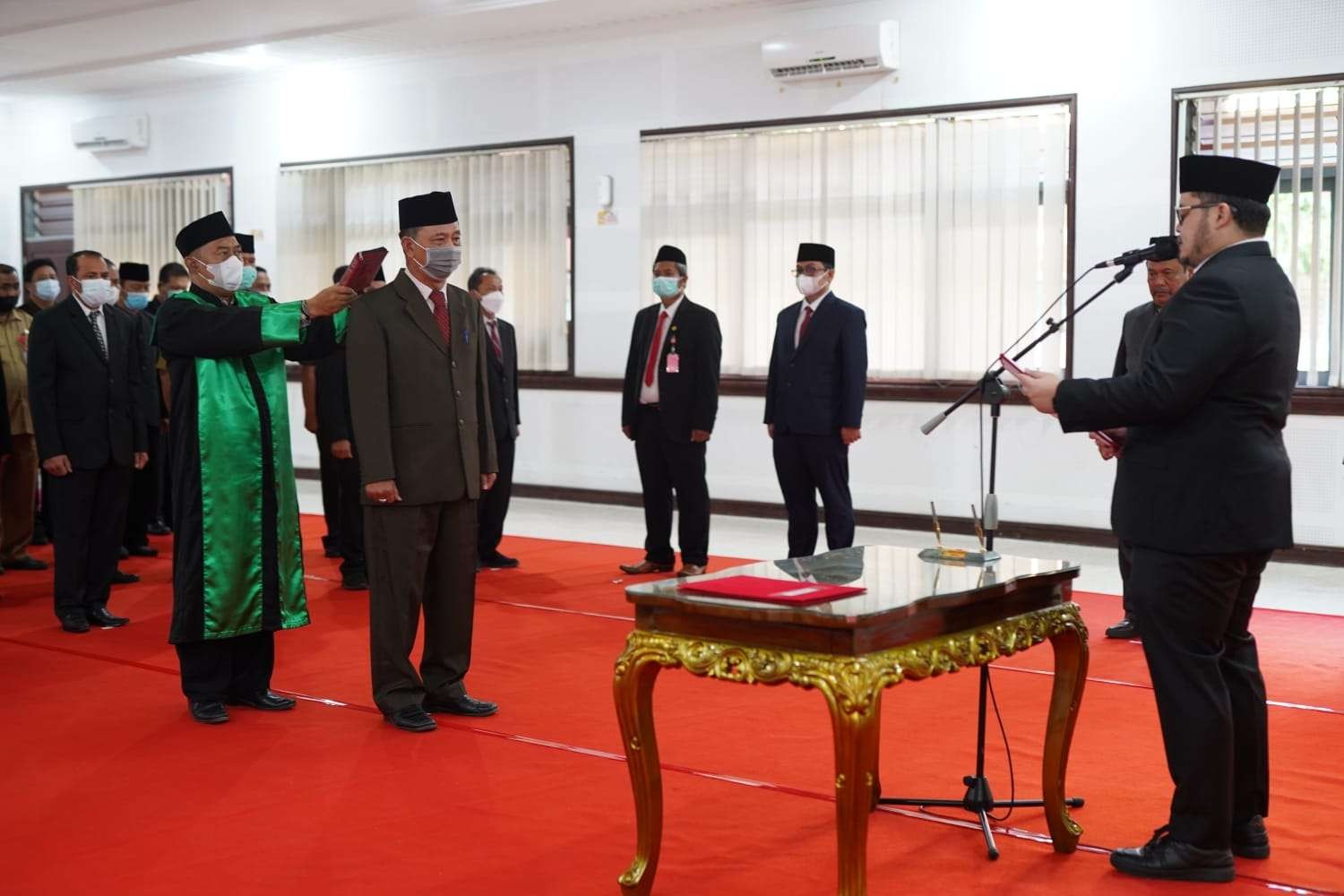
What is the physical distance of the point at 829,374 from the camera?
6.35 metres

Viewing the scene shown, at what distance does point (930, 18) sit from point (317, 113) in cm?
513

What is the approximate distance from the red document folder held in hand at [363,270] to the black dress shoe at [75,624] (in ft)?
7.84

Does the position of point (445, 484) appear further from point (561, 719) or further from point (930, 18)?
point (930, 18)

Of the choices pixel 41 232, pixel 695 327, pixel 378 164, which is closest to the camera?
pixel 695 327

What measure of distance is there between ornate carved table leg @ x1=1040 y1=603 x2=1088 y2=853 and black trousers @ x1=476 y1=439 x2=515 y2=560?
13.8ft

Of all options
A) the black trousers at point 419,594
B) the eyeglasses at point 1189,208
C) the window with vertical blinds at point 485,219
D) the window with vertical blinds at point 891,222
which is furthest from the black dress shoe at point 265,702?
the window with vertical blinds at point 485,219

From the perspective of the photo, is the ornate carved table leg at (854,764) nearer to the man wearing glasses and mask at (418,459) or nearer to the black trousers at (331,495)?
the man wearing glasses and mask at (418,459)

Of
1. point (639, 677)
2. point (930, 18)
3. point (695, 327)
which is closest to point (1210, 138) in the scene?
point (930, 18)

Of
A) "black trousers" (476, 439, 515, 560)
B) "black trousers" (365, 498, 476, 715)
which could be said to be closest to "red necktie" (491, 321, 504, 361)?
"black trousers" (476, 439, 515, 560)

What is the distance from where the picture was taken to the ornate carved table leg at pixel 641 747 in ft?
9.11

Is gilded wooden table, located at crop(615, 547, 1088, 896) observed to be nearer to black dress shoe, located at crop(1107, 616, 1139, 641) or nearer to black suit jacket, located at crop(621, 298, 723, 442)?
black dress shoe, located at crop(1107, 616, 1139, 641)

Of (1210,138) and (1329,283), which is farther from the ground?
(1210,138)

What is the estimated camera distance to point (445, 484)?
13.6 feet

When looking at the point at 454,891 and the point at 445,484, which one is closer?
the point at 454,891
